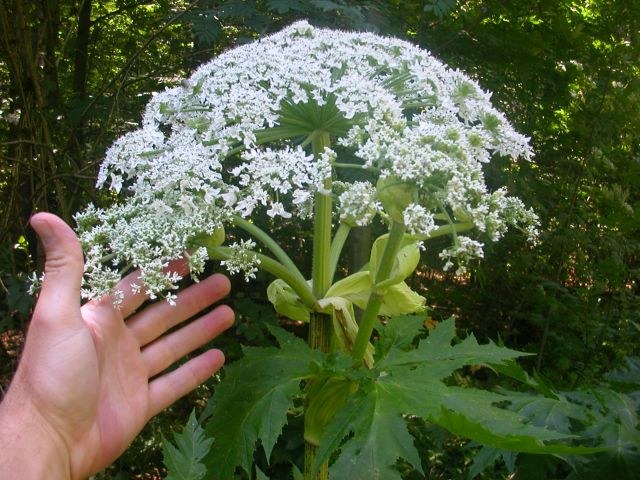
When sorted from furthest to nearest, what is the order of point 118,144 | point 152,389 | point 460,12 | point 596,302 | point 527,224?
point 596,302 → point 460,12 → point 152,389 → point 527,224 → point 118,144

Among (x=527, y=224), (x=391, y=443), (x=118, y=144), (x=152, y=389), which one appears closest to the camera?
(x=391, y=443)

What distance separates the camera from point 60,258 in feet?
5.08

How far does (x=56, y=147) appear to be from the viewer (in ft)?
13.0

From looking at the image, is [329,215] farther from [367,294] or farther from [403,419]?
[403,419]

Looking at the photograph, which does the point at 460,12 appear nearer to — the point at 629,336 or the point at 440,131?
the point at 629,336

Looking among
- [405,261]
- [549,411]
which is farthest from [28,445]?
[549,411]

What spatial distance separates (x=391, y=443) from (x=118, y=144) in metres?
0.91

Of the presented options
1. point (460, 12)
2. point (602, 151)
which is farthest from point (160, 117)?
point (602, 151)

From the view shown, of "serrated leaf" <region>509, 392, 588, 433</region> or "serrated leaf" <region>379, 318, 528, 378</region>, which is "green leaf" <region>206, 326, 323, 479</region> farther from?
"serrated leaf" <region>509, 392, 588, 433</region>

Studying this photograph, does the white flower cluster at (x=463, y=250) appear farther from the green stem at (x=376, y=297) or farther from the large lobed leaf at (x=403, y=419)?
the large lobed leaf at (x=403, y=419)

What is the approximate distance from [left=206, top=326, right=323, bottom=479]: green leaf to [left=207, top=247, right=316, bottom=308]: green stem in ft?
0.37

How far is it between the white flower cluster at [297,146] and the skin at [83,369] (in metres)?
0.17

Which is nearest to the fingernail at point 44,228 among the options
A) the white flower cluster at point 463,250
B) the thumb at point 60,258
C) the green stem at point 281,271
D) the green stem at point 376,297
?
the thumb at point 60,258

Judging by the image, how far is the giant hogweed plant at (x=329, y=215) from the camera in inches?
52.3
